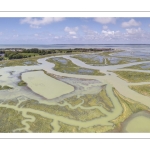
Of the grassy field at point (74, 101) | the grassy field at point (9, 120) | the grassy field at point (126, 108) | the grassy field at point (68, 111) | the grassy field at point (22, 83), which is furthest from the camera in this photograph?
the grassy field at point (22, 83)

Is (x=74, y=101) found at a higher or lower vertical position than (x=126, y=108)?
higher

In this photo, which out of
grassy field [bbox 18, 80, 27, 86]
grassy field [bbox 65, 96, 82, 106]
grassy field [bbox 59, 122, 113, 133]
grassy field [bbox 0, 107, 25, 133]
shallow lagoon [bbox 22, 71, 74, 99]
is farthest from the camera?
grassy field [bbox 18, 80, 27, 86]

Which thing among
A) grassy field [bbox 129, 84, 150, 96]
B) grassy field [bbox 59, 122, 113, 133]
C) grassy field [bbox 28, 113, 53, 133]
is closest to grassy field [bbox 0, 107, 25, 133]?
grassy field [bbox 28, 113, 53, 133]

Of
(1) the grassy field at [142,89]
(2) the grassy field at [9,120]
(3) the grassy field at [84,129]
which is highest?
(1) the grassy field at [142,89]

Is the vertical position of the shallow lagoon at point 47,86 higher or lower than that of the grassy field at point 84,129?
higher

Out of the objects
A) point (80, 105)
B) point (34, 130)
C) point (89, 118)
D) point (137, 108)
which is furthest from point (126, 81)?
point (34, 130)

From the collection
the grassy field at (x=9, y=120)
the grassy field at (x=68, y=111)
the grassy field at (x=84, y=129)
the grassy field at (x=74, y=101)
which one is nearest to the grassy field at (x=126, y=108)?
the grassy field at (x=84, y=129)

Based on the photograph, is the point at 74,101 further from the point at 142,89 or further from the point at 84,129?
the point at 142,89

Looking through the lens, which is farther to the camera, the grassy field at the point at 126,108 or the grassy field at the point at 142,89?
the grassy field at the point at 142,89

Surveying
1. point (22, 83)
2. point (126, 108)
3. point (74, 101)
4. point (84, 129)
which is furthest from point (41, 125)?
point (22, 83)

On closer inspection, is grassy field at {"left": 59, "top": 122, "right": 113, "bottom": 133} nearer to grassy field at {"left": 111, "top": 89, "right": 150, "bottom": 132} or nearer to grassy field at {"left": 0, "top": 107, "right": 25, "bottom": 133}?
grassy field at {"left": 111, "top": 89, "right": 150, "bottom": 132}

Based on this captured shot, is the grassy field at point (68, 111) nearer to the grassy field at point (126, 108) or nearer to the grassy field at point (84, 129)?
the grassy field at point (84, 129)
